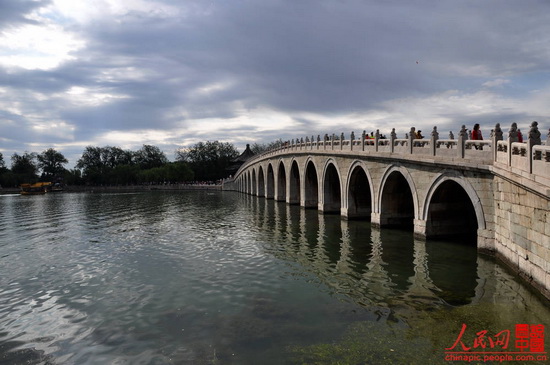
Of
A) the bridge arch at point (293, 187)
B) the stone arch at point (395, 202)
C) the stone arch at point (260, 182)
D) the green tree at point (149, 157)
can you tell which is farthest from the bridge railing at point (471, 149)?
the green tree at point (149, 157)

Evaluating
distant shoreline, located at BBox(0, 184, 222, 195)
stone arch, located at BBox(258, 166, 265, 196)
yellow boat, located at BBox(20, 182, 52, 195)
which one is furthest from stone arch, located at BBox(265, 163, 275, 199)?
yellow boat, located at BBox(20, 182, 52, 195)

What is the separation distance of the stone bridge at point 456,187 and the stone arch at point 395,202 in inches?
2.2

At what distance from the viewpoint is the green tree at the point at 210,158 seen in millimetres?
109250

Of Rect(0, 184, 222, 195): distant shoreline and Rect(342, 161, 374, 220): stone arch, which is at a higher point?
Rect(342, 161, 374, 220): stone arch

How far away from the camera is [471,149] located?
14500 mm

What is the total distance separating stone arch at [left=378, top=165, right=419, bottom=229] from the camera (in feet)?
69.3

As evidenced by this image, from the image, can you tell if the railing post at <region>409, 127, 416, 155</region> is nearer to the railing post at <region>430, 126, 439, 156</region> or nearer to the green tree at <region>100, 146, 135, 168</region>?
the railing post at <region>430, 126, 439, 156</region>

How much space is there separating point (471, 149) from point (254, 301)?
1016 cm

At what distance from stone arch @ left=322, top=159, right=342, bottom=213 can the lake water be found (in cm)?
1027

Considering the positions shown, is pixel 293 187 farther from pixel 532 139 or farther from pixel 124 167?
pixel 124 167

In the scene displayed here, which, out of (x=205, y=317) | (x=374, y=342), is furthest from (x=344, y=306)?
(x=205, y=317)

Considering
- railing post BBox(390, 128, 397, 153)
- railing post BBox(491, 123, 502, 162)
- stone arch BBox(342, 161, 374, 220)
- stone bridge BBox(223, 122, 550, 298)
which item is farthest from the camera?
stone arch BBox(342, 161, 374, 220)

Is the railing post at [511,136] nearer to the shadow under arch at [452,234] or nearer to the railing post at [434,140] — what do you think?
the shadow under arch at [452,234]

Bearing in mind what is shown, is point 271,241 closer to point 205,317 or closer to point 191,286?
point 191,286
